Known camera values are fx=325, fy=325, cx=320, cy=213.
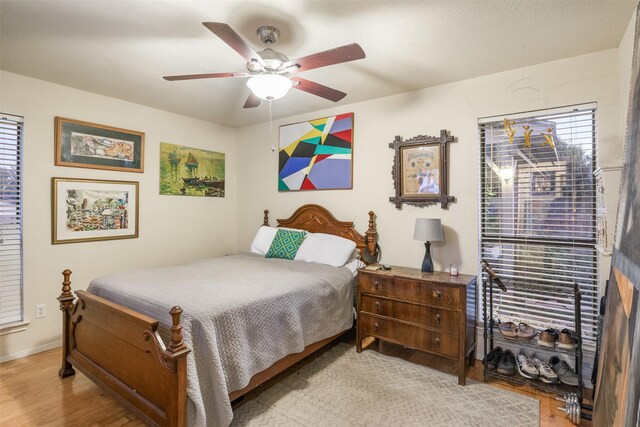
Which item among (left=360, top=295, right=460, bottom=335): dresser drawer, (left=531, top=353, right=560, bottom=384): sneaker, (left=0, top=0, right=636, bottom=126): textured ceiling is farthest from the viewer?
(left=360, top=295, right=460, bottom=335): dresser drawer

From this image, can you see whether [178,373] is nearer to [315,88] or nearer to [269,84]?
[269,84]

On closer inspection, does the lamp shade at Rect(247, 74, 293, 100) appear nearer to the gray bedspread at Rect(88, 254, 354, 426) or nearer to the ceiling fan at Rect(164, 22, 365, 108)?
the ceiling fan at Rect(164, 22, 365, 108)

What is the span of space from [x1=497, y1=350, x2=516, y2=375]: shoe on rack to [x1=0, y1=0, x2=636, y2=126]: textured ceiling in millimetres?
2296

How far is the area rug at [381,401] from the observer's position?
1995mm

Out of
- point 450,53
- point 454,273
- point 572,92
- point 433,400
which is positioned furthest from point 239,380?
point 572,92

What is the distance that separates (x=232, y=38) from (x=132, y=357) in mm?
1839

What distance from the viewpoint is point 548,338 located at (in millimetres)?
2293

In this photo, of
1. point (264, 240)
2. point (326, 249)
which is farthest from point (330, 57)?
point (264, 240)

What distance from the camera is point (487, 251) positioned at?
2.82m

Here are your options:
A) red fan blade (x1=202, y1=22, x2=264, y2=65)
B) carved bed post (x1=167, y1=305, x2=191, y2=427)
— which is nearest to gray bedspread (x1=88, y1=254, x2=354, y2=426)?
carved bed post (x1=167, y1=305, x2=191, y2=427)

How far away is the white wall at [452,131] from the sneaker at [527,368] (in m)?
0.75

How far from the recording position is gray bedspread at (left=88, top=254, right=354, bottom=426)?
175cm

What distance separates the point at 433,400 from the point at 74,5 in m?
3.29

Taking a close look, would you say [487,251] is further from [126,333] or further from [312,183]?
[126,333]
